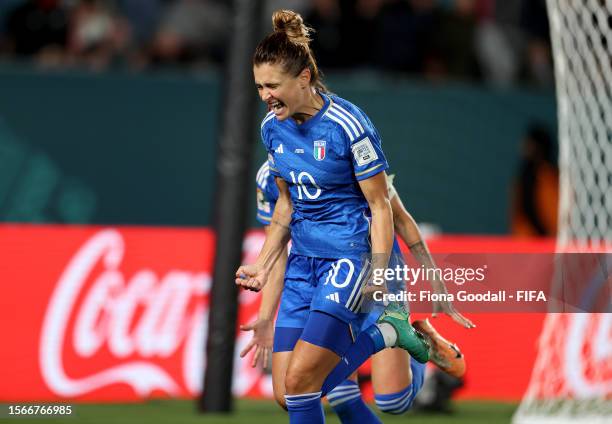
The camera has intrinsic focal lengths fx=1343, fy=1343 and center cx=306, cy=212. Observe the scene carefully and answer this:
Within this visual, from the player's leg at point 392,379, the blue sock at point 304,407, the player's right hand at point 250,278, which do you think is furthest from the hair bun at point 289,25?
the player's leg at point 392,379

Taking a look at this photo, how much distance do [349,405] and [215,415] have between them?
3.13m

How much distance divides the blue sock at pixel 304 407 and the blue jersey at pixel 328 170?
0.69m

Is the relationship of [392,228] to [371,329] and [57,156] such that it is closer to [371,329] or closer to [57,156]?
[371,329]

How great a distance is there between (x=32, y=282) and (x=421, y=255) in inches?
196

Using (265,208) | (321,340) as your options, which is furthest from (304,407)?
(265,208)

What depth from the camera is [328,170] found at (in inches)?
247

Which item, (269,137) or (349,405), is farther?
(349,405)

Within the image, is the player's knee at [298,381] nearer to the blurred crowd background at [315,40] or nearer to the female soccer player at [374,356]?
the female soccer player at [374,356]

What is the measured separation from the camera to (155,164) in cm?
1420

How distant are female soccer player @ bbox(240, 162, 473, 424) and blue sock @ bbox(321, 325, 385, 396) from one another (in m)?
0.08

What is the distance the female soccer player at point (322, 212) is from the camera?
6.16 m

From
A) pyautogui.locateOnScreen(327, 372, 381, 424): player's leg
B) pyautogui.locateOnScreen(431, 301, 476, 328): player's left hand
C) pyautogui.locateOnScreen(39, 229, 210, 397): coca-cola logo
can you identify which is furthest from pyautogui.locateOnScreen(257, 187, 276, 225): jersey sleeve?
pyautogui.locateOnScreen(39, 229, 210, 397): coca-cola logo

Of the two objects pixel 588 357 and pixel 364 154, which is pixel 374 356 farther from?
pixel 588 357

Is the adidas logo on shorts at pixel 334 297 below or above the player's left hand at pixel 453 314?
above
